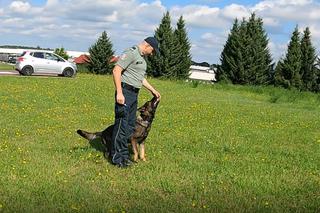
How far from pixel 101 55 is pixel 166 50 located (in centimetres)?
590

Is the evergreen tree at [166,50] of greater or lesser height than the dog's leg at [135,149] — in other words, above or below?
above

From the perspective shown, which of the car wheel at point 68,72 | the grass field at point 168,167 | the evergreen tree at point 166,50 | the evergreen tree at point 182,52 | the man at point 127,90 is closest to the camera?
the grass field at point 168,167

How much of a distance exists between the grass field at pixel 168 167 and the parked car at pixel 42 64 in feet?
50.8

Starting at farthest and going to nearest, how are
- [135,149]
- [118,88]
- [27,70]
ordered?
[27,70], [135,149], [118,88]

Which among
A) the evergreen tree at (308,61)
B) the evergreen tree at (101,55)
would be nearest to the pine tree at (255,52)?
the evergreen tree at (308,61)

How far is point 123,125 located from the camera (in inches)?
281

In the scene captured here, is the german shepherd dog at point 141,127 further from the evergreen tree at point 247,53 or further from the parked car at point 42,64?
the evergreen tree at point 247,53

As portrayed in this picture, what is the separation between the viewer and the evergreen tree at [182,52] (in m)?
42.8

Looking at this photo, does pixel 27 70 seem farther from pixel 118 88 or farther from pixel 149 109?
pixel 118 88

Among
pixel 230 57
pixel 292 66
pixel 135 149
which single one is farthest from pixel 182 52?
pixel 135 149

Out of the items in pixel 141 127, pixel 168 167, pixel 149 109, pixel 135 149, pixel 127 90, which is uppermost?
pixel 127 90

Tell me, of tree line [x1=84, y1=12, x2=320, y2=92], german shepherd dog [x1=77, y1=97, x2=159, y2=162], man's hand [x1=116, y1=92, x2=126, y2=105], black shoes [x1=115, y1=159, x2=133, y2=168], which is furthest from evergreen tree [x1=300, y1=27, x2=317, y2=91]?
man's hand [x1=116, y1=92, x2=126, y2=105]

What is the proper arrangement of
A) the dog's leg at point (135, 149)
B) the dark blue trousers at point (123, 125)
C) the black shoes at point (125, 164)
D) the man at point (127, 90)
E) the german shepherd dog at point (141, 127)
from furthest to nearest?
the dog's leg at point (135, 149), the german shepherd dog at point (141, 127), the black shoes at point (125, 164), the dark blue trousers at point (123, 125), the man at point (127, 90)

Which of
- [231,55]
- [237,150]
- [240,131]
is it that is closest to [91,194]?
[237,150]
